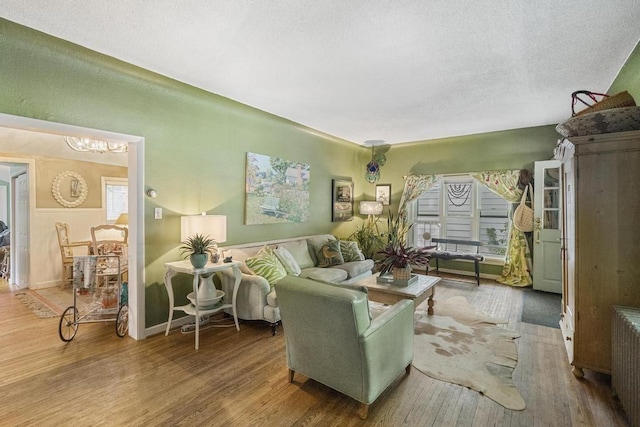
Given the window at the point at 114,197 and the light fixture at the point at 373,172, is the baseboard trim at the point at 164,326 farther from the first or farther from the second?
the light fixture at the point at 373,172

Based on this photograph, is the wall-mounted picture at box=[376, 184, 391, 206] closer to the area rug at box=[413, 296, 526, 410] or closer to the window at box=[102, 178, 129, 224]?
the area rug at box=[413, 296, 526, 410]

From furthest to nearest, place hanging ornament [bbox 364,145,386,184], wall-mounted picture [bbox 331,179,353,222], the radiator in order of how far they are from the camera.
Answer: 1. hanging ornament [bbox 364,145,386,184]
2. wall-mounted picture [bbox 331,179,353,222]
3. the radiator

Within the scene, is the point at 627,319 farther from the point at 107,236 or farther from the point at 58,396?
the point at 107,236

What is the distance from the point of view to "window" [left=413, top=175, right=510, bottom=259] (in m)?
5.68

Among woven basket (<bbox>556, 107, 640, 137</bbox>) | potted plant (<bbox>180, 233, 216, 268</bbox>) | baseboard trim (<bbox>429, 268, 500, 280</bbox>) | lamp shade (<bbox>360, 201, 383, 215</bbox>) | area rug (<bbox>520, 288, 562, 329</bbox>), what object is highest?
woven basket (<bbox>556, 107, 640, 137</bbox>)

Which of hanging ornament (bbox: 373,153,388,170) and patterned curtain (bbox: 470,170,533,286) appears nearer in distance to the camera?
patterned curtain (bbox: 470,170,533,286)

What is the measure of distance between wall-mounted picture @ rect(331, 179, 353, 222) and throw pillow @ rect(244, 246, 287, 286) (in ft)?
8.63

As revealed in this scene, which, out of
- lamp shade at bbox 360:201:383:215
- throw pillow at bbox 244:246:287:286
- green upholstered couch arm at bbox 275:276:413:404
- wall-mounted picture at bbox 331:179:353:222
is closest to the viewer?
green upholstered couch arm at bbox 275:276:413:404

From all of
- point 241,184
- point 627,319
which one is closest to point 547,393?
point 627,319

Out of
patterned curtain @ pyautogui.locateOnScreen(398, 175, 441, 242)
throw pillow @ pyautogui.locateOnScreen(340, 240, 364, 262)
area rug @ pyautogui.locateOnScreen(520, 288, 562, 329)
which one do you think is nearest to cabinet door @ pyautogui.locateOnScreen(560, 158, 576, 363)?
area rug @ pyautogui.locateOnScreen(520, 288, 562, 329)

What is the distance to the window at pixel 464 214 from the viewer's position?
223 inches

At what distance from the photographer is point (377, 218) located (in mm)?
6785

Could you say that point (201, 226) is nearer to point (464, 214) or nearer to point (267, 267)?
point (267, 267)

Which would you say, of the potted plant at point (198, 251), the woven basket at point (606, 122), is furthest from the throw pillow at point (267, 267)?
the woven basket at point (606, 122)
